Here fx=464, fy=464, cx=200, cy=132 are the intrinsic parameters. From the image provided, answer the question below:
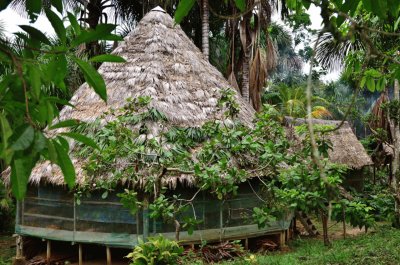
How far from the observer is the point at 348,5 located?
1719 mm

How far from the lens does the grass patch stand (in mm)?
5512

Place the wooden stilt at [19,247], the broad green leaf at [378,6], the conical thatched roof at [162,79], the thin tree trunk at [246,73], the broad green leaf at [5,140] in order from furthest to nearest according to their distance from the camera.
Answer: the thin tree trunk at [246,73], the wooden stilt at [19,247], the conical thatched roof at [162,79], the broad green leaf at [378,6], the broad green leaf at [5,140]

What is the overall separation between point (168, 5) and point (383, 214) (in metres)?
6.93

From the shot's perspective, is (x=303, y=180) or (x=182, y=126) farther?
(x=182, y=126)

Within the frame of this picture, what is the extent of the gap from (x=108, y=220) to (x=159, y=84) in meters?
2.34

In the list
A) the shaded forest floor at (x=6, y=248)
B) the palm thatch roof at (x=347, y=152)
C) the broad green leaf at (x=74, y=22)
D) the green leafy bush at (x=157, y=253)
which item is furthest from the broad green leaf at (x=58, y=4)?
the palm thatch roof at (x=347, y=152)

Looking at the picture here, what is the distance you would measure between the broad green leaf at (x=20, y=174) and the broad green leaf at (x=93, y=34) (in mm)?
387

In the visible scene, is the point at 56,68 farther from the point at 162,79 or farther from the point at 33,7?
the point at 162,79

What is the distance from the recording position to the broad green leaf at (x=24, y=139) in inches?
37.2

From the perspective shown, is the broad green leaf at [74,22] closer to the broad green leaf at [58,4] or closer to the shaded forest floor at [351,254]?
the broad green leaf at [58,4]

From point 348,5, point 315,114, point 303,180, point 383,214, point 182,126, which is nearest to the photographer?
point 348,5

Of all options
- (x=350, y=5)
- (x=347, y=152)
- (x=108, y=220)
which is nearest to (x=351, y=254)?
(x=108, y=220)

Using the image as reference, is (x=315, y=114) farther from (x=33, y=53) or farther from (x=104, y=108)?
(x=33, y=53)

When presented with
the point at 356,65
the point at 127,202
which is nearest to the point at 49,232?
the point at 127,202
